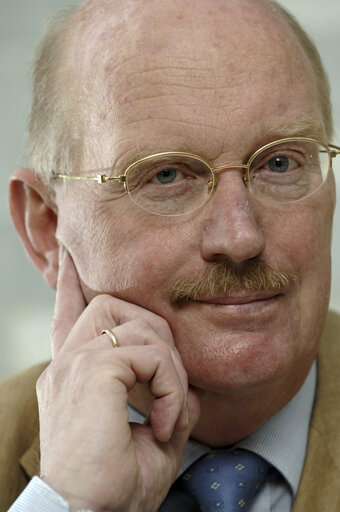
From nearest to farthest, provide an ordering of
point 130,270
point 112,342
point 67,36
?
point 112,342
point 130,270
point 67,36

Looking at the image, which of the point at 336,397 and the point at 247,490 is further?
the point at 336,397

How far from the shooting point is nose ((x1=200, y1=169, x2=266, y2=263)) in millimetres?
1753

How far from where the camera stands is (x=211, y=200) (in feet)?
6.04

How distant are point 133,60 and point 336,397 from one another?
1051mm

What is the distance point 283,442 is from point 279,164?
28.1 inches

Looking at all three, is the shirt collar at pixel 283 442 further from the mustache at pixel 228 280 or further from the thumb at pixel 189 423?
the mustache at pixel 228 280

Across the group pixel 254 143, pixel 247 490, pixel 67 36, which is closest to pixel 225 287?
pixel 254 143

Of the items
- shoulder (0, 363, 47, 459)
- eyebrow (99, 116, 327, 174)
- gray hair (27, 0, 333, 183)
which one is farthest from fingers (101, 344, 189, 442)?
shoulder (0, 363, 47, 459)

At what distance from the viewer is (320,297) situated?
1.97 metres

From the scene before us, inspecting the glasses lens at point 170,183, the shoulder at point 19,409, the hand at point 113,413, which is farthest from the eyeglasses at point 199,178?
the shoulder at point 19,409

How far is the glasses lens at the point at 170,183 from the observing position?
186 cm

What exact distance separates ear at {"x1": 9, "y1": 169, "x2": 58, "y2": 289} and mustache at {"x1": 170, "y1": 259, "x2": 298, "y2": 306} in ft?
1.91

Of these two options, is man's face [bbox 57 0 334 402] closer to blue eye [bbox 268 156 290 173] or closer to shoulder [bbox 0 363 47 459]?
blue eye [bbox 268 156 290 173]

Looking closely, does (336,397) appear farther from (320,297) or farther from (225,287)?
(225,287)
